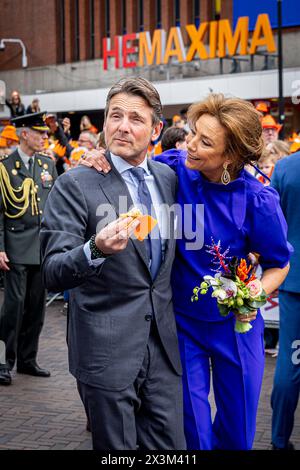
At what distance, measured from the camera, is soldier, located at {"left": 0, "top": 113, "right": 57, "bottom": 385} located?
255 inches

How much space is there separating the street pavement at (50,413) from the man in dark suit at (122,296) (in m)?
1.95

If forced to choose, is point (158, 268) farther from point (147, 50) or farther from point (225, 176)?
point (147, 50)

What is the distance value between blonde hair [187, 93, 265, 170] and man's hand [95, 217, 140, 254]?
0.82 metres

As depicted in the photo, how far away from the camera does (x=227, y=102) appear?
316 cm

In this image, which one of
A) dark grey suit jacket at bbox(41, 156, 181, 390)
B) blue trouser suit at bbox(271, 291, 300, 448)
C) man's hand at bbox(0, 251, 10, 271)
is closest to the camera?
dark grey suit jacket at bbox(41, 156, 181, 390)

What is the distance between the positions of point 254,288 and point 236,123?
73cm

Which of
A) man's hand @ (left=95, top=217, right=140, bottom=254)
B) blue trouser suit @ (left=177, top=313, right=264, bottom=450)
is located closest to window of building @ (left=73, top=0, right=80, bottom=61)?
blue trouser suit @ (left=177, top=313, right=264, bottom=450)

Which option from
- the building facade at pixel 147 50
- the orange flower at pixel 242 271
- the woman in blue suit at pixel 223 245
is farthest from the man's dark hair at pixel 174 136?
the building facade at pixel 147 50

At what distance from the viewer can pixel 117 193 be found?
115 inches

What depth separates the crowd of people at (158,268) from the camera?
2.86 meters

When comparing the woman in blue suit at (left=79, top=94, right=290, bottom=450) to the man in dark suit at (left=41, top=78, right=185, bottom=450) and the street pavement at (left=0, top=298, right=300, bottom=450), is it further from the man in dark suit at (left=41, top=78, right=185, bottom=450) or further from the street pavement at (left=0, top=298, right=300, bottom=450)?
the street pavement at (left=0, top=298, right=300, bottom=450)

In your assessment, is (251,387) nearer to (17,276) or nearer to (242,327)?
(242,327)
